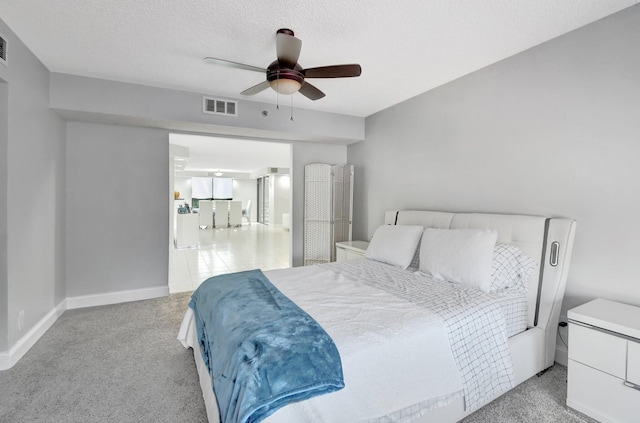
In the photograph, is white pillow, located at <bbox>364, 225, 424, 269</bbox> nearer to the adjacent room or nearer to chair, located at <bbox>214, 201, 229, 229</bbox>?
the adjacent room

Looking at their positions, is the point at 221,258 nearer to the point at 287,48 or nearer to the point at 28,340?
the point at 28,340

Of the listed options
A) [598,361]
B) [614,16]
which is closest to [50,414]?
[598,361]

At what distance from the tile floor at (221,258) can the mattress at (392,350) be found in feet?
10.1

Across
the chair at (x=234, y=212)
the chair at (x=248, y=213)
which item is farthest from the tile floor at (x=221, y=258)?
the chair at (x=248, y=213)

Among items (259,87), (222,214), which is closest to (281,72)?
(259,87)

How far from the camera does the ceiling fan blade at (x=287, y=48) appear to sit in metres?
1.90

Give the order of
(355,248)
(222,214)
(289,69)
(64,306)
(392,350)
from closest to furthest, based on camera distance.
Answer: (392,350)
(289,69)
(64,306)
(355,248)
(222,214)

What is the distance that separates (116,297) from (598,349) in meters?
4.50

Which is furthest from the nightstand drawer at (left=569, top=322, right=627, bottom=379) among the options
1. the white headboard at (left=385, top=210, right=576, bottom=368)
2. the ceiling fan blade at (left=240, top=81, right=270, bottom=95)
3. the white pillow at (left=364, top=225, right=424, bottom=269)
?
the ceiling fan blade at (left=240, top=81, right=270, bottom=95)

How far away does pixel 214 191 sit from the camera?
14859 mm

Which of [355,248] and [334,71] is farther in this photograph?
[355,248]

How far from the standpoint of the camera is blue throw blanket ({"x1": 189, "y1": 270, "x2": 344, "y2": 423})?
110 cm

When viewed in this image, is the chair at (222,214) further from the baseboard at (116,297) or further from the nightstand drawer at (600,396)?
the nightstand drawer at (600,396)

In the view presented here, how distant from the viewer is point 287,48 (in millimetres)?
1969
